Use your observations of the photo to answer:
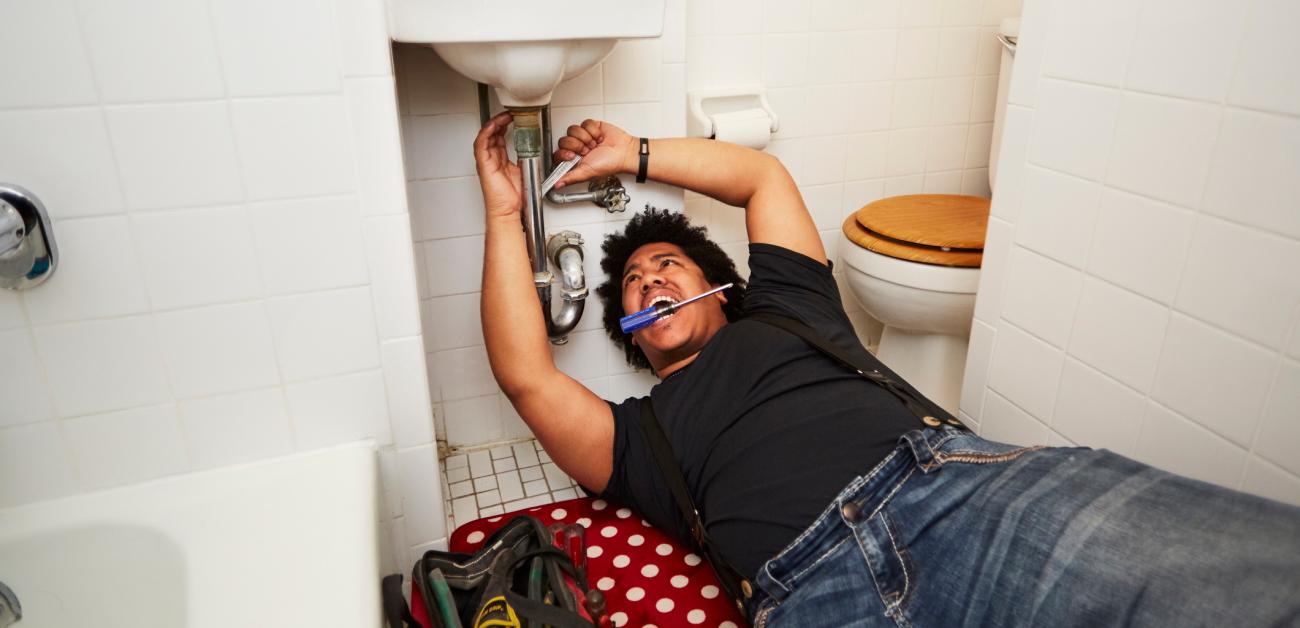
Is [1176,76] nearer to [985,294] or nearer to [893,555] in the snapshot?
[985,294]

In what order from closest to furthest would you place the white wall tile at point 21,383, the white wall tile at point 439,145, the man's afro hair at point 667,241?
the white wall tile at point 21,383 < the white wall tile at point 439,145 < the man's afro hair at point 667,241

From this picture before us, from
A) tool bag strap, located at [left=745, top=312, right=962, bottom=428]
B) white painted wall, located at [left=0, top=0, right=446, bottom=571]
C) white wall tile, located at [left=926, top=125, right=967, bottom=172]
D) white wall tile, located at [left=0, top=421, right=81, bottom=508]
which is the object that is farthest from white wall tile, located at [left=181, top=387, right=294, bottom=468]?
white wall tile, located at [left=926, top=125, right=967, bottom=172]

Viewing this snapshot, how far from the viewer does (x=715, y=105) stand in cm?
174

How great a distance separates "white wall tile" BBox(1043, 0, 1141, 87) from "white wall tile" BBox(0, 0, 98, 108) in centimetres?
125

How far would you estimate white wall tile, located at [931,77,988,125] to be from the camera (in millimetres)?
1938

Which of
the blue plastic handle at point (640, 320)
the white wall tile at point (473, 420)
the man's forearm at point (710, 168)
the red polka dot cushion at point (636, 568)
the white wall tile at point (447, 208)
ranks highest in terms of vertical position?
the man's forearm at point (710, 168)

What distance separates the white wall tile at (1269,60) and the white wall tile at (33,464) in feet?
4.94

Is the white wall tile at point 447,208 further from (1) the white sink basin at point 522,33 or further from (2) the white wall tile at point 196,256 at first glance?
(2) the white wall tile at point 196,256

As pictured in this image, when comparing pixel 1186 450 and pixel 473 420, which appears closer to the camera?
pixel 1186 450

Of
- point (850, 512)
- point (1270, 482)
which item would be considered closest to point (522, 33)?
point (850, 512)

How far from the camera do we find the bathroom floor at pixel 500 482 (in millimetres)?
1554

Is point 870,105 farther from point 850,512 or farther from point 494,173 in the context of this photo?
point 850,512

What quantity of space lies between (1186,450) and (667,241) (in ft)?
2.96

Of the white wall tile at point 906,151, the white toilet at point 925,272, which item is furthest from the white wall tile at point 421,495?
the white wall tile at point 906,151
